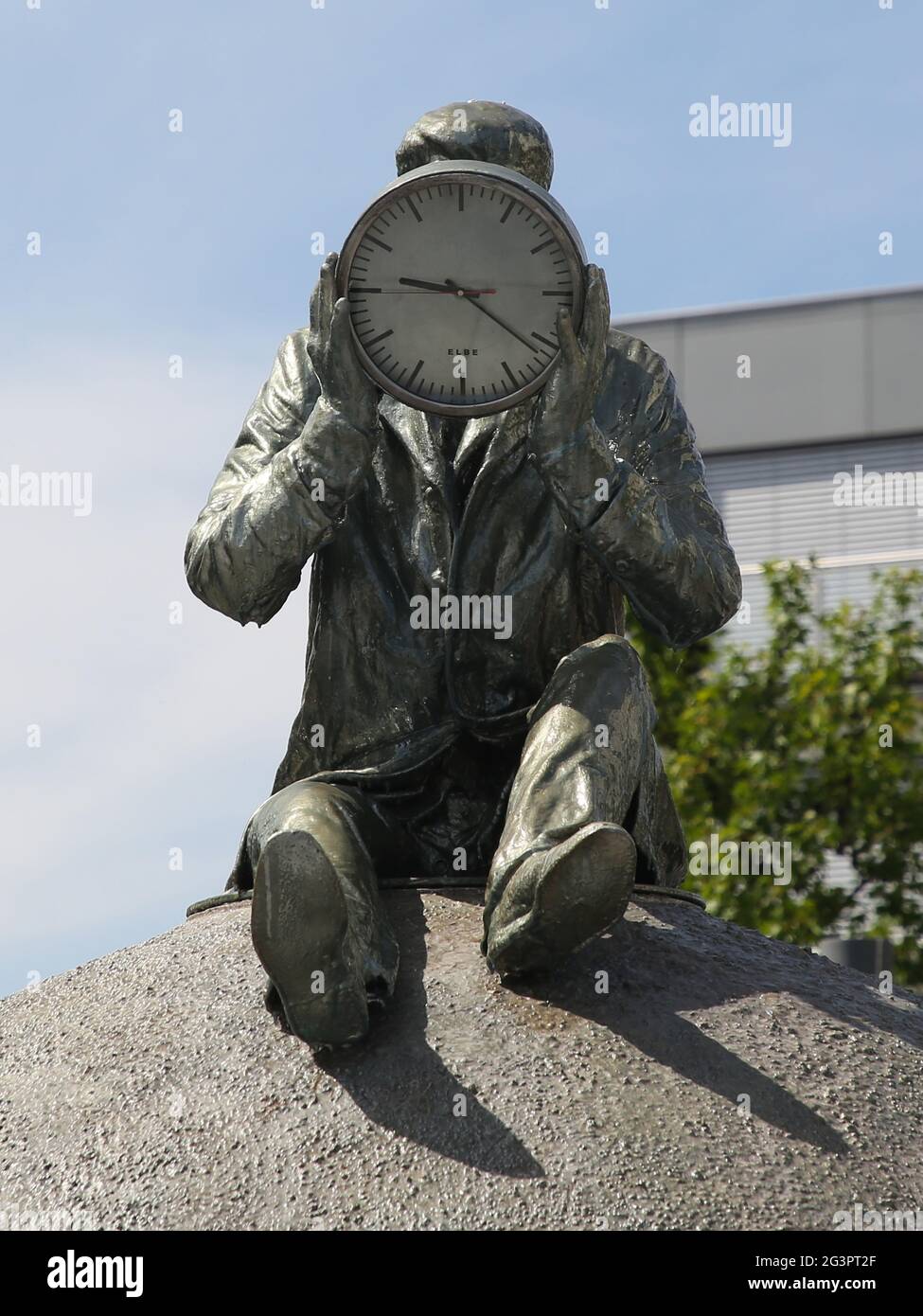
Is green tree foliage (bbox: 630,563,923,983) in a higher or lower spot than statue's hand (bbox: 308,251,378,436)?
lower

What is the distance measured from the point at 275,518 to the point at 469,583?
0.74 m

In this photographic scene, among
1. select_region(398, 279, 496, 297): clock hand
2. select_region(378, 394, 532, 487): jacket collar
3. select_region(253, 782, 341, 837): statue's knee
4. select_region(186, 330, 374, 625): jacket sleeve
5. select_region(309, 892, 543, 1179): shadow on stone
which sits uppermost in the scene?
select_region(398, 279, 496, 297): clock hand

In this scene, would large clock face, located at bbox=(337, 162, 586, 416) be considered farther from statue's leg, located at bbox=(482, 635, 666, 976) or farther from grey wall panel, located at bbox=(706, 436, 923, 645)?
grey wall panel, located at bbox=(706, 436, 923, 645)

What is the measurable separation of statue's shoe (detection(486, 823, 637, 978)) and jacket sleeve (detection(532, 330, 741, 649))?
1058mm

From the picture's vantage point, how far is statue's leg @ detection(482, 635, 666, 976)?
18.5ft

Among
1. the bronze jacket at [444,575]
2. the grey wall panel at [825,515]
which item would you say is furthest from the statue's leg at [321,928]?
the grey wall panel at [825,515]

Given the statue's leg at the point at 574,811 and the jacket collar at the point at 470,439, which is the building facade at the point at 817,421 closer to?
the jacket collar at the point at 470,439

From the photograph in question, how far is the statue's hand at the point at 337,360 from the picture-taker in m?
6.34

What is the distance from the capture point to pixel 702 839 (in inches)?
680

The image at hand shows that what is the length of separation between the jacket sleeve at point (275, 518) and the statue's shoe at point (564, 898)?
1.25 meters

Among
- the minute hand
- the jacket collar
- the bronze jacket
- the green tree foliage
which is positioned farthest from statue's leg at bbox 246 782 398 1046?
the green tree foliage

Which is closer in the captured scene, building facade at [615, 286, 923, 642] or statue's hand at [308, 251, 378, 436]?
statue's hand at [308, 251, 378, 436]

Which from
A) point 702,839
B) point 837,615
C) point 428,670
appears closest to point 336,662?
point 428,670
